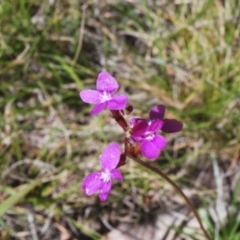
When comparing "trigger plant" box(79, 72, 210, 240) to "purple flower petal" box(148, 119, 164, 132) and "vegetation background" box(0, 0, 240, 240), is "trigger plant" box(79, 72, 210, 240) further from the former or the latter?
"vegetation background" box(0, 0, 240, 240)

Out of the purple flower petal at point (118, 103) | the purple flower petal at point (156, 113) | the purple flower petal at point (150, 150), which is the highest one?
the purple flower petal at point (118, 103)

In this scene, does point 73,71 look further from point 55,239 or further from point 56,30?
point 55,239

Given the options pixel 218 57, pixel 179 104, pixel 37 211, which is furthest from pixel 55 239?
pixel 218 57

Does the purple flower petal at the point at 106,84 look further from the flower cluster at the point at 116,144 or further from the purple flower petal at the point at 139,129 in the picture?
the purple flower petal at the point at 139,129

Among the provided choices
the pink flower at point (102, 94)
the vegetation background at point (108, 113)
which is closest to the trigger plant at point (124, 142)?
the pink flower at point (102, 94)

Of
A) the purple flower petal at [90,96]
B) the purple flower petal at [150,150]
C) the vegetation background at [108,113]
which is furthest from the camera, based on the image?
the vegetation background at [108,113]

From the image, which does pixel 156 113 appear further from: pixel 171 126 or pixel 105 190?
pixel 105 190
